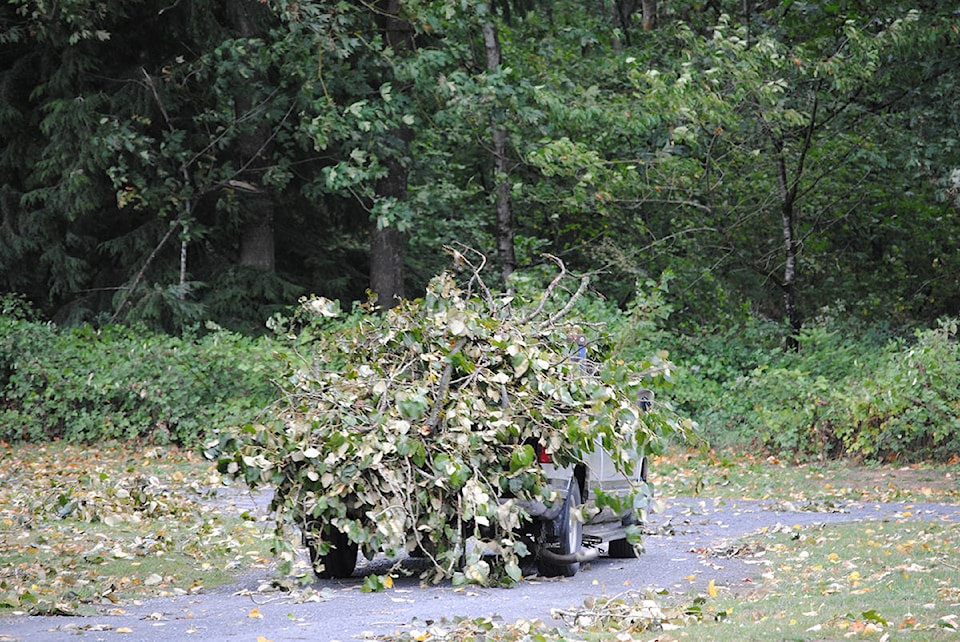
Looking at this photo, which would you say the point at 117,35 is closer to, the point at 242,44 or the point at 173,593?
the point at 242,44

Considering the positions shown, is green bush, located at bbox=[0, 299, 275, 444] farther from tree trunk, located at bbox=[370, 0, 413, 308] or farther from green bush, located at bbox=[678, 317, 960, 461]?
green bush, located at bbox=[678, 317, 960, 461]

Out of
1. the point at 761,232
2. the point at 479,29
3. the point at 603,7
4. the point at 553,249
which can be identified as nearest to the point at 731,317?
the point at 761,232

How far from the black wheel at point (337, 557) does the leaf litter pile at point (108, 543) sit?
76 centimetres

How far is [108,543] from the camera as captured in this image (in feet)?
35.5

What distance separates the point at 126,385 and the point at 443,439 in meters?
13.5

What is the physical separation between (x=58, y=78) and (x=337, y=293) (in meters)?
6.60

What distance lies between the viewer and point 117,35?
78.2 feet

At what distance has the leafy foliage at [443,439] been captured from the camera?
28.4 ft

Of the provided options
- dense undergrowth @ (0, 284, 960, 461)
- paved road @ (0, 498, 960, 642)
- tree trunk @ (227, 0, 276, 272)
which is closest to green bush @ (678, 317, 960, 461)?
dense undergrowth @ (0, 284, 960, 461)

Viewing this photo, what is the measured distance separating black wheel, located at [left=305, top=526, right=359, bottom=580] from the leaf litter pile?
2.48ft

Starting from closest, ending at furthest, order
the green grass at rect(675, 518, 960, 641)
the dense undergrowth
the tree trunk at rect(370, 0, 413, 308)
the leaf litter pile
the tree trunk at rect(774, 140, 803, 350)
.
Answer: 1. the green grass at rect(675, 518, 960, 641)
2. the leaf litter pile
3. the dense undergrowth
4. the tree trunk at rect(774, 140, 803, 350)
5. the tree trunk at rect(370, 0, 413, 308)

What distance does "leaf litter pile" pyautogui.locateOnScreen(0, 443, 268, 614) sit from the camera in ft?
28.3

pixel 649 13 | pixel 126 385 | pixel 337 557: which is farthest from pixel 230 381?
pixel 649 13

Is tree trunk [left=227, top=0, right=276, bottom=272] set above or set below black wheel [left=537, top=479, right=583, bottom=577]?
above
